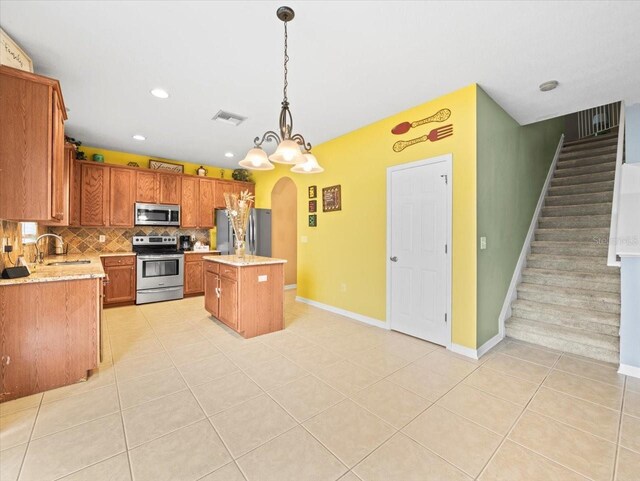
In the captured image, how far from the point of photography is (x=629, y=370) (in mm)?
2543

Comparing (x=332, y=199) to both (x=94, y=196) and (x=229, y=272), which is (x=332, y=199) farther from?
(x=94, y=196)

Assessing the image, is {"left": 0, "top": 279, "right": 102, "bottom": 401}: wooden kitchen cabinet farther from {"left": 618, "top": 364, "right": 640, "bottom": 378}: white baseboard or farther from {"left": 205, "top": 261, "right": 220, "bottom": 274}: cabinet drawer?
{"left": 618, "top": 364, "right": 640, "bottom": 378}: white baseboard

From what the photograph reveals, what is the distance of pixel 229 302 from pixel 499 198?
3434 millimetres

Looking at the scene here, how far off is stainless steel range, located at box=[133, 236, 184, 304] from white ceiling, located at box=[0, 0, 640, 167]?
7.85 ft

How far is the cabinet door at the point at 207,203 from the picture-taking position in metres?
5.84

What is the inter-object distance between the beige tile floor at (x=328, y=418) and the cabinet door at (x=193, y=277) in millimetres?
2369

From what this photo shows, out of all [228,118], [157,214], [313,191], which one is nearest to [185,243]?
[157,214]

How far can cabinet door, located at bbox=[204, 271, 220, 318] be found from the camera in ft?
12.6

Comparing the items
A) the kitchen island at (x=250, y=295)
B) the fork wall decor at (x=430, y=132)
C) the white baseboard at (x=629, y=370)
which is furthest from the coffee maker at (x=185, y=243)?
the white baseboard at (x=629, y=370)

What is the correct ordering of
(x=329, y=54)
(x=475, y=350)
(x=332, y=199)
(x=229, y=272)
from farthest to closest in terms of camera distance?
1. (x=332, y=199)
2. (x=229, y=272)
3. (x=475, y=350)
4. (x=329, y=54)

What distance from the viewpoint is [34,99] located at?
2115mm

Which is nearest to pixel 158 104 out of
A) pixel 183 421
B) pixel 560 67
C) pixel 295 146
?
pixel 295 146

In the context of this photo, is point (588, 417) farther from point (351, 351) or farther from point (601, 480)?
point (351, 351)

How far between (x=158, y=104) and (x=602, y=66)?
14.7 ft
